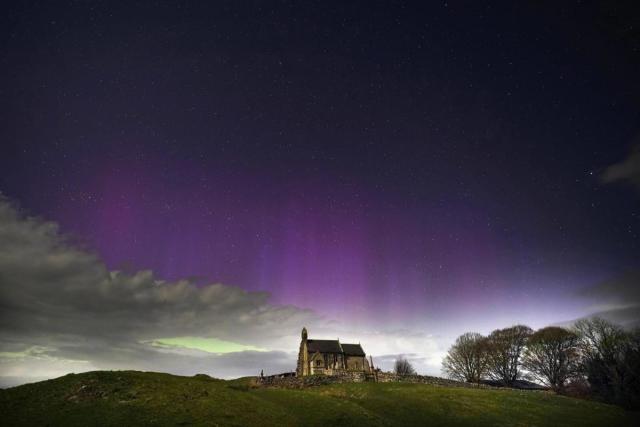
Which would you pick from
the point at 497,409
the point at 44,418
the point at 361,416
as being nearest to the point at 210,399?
the point at 44,418

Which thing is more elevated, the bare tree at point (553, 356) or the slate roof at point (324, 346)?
the slate roof at point (324, 346)

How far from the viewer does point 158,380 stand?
1454 inches

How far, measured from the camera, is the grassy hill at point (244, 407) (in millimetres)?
27359

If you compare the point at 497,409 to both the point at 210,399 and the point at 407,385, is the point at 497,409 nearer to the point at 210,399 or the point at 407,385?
the point at 407,385


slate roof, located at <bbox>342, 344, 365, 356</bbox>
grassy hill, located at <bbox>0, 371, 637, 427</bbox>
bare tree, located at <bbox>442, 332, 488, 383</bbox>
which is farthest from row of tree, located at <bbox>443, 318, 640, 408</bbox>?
slate roof, located at <bbox>342, 344, 365, 356</bbox>

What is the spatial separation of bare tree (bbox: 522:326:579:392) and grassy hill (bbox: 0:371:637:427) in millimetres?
30640

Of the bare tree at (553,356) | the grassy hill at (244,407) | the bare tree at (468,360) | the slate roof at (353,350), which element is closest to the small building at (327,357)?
the slate roof at (353,350)

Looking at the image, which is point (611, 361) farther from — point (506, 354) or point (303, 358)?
point (303, 358)

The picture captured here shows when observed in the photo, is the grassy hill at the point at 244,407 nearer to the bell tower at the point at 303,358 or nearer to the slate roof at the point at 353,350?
the bell tower at the point at 303,358

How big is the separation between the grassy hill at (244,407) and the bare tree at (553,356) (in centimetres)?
3064

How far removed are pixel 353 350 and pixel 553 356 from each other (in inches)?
2063

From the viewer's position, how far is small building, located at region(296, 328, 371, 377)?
3858 inches

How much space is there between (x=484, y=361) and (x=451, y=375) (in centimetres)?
923

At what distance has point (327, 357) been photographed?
100625mm
